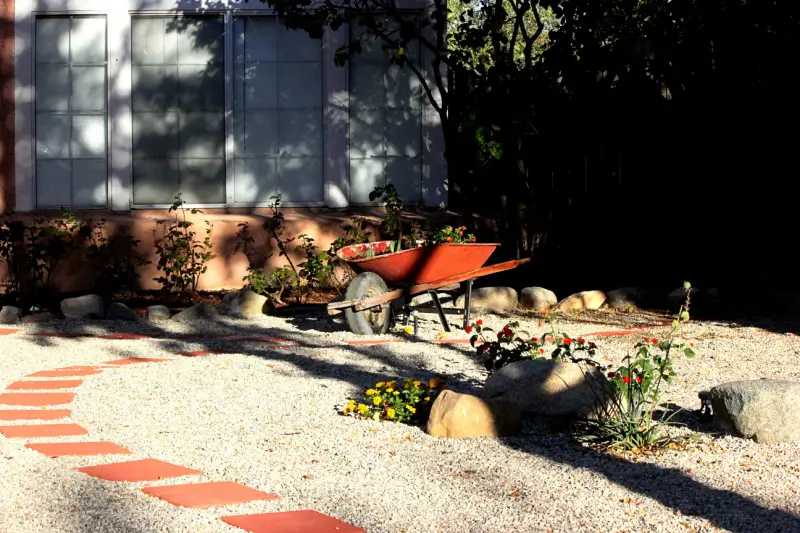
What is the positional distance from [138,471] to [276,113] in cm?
809

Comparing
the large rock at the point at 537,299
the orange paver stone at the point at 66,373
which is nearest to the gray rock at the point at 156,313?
the orange paver stone at the point at 66,373

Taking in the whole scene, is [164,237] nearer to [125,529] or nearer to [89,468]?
[89,468]

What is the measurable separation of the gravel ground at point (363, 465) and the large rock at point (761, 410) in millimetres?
81

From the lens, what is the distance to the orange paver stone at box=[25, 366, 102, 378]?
669 cm

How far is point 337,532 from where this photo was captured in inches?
139

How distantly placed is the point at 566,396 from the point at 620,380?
13.7 inches

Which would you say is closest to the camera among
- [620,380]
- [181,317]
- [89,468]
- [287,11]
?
[89,468]

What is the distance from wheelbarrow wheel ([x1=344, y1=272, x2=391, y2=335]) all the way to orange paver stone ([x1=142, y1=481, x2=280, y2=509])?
4259 millimetres

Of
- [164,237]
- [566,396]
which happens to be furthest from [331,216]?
[566,396]

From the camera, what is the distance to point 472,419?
499cm

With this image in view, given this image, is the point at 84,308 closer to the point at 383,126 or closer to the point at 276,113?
the point at 276,113

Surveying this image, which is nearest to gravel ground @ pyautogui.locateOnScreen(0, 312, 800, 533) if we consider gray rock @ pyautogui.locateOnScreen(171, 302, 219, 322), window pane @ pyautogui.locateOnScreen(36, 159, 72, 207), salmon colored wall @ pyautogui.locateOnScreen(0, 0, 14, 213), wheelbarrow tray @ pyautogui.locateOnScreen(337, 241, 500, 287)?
wheelbarrow tray @ pyautogui.locateOnScreen(337, 241, 500, 287)

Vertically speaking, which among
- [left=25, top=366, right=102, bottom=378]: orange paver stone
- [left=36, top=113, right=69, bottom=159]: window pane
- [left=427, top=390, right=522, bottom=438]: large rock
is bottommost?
[left=25, top=366, right=102, bottom=378]: orange paver stone

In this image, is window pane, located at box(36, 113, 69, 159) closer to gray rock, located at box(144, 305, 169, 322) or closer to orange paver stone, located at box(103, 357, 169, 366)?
gray rock, located at box(144, 305, 169, 322)
